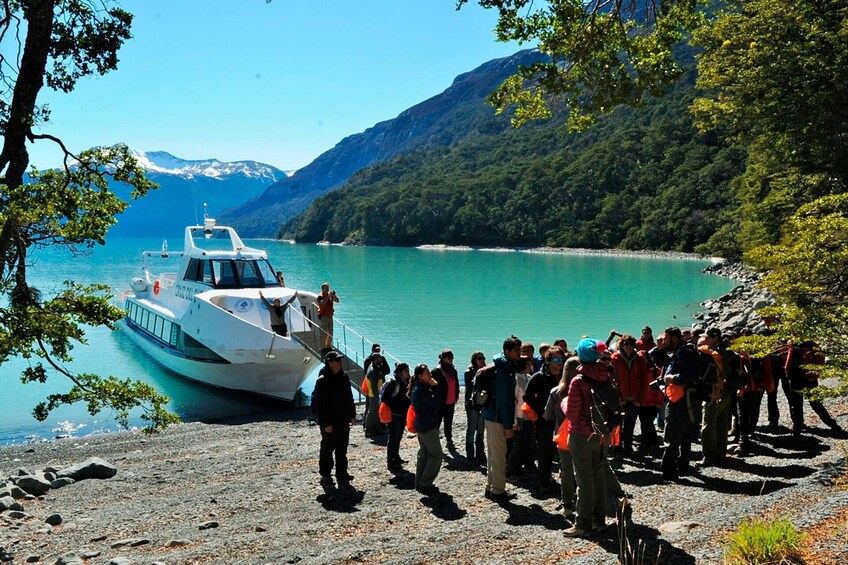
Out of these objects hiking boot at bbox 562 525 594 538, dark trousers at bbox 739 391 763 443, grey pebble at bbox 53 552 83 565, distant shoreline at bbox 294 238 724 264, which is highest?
distant shoreline at bbox 294 238 724 264

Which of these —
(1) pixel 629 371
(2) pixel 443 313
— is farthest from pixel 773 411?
(2) pixel 443 313

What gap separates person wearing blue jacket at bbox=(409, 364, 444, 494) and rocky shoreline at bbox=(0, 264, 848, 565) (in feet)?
0.94

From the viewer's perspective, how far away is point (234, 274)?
74.2 ft

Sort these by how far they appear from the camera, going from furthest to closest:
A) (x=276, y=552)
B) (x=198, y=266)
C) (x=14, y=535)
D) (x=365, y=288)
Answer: (x=365, y=288)
(x=198, y=266)
(x=14, y=535)
(x=276, y=552)

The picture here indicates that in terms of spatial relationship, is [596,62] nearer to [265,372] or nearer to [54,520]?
[54,520]

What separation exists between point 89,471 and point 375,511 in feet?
19.8

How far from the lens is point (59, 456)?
1427 cm

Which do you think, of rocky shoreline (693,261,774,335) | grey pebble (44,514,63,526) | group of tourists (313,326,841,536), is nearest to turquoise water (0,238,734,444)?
rocky shoreline (693,261,774,335)

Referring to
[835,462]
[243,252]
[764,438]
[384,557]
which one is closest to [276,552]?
[384,557]

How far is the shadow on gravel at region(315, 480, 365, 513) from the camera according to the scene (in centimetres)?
837

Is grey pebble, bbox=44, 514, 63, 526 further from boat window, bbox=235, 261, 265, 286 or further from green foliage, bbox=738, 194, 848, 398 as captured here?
boat window, bbox=235, 261, 265, 286

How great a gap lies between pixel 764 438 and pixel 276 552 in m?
8.14

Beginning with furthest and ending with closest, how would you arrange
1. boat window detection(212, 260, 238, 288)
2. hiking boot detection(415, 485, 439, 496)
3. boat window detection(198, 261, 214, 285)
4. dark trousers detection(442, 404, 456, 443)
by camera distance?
boat window detection(198, 261, 214, 285)
boat window detection(212, 260, 238, 288)
dark trousers detection(442, 404, 456, 443)
hiking boot detection(415, 485, 439, 496)

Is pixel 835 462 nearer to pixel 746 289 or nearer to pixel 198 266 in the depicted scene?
pixel 198 266
